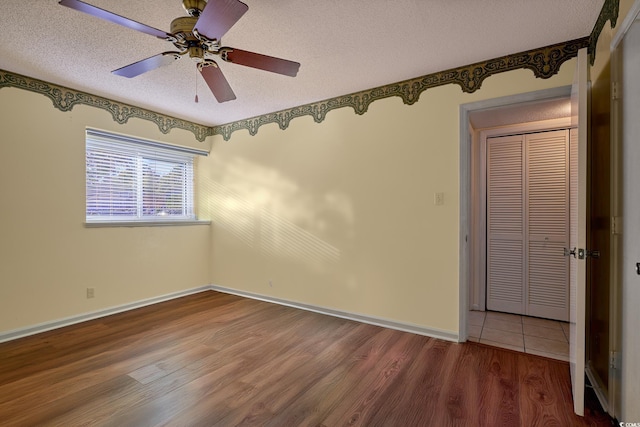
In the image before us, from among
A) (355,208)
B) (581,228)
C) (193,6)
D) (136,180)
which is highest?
(193,6)

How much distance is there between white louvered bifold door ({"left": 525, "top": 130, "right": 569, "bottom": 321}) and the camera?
→ 333cm

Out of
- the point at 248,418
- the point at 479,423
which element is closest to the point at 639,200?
the point at 479,423

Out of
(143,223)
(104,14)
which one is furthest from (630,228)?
(143,223)

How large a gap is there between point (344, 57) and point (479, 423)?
2592 millimetres

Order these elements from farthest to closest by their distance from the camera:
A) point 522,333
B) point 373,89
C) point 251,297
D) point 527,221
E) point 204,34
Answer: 1. point 251,297
2. point 527,221
3. point 373,89
4. point 522,333
5. point 204,34

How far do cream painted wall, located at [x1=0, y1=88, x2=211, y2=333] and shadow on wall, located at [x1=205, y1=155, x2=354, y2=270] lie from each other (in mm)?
1077

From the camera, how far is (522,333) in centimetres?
298

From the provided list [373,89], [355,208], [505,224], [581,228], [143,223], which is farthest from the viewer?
[143,223]

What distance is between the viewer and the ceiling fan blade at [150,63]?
1.89m

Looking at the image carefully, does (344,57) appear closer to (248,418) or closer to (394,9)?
(394,9)

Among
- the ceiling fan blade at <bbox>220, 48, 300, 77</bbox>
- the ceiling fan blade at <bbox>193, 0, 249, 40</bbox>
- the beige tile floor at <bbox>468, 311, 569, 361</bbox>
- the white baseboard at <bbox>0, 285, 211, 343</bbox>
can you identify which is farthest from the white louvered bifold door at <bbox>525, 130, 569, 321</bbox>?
the white baseboard at <bbox>0, 285, 211, 343</bbox>

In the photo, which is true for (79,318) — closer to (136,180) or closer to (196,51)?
(136,180)

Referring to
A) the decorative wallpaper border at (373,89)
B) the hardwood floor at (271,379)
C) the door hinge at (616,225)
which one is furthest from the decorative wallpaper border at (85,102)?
the door hinge at (616,225)

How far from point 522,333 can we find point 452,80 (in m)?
2.43
